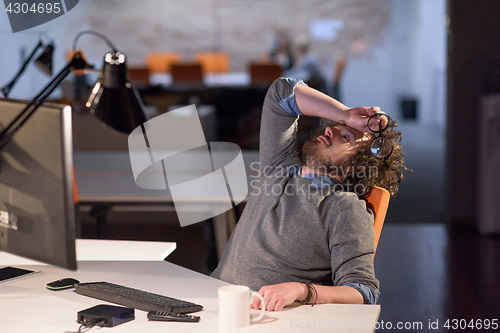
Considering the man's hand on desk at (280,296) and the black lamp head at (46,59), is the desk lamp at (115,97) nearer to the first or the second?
the black lamp head at (46,59)

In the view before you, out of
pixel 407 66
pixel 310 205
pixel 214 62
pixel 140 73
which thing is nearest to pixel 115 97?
pixel 310 205

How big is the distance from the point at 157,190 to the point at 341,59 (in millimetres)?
2947

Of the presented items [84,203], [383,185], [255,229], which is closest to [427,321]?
[383,185]

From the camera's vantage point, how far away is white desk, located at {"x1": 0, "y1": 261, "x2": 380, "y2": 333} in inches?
42.6

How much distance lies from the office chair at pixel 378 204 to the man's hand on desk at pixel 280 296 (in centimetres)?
40

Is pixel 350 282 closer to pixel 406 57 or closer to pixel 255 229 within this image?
pixel 255 229

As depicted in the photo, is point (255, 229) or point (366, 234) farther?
point (255, 229)

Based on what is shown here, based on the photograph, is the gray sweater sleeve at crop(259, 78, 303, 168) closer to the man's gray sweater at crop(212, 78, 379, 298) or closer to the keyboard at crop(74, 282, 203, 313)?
the man's gray sweater at crop(212, 78, 379, 298)

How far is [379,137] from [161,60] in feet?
18.9

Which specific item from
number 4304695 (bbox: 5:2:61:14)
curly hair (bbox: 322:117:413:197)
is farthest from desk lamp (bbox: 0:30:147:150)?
number 4304695 (bbox: 5:2:61:14)

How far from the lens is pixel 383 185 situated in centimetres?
159

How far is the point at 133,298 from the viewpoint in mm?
1201

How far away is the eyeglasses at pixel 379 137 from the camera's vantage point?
1.44 m

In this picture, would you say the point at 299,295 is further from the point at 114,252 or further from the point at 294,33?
the point at 294,33
